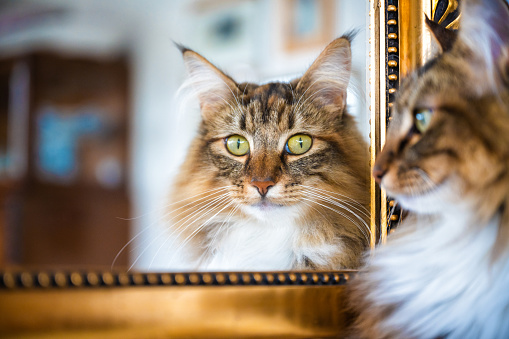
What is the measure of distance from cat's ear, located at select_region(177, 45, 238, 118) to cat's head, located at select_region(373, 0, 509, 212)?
41cm

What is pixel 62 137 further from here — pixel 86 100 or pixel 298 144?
pixel 298 144

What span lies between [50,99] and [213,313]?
115 inches

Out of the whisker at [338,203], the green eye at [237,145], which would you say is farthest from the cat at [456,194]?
the green eye at [237,145]

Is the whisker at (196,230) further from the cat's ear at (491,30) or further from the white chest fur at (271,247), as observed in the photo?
the cat's ear at (491,30)

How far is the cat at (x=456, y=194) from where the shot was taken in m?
0.56

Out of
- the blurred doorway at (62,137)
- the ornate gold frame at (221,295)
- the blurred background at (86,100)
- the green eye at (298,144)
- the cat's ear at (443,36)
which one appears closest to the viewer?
the ornate gold frame at (221,295)

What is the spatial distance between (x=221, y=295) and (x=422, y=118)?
0.41 m

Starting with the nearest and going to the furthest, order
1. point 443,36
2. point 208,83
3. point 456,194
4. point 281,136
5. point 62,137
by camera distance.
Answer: point 456,194 → point 443,36 → point 281,136 → point 208,83 → point 62,137

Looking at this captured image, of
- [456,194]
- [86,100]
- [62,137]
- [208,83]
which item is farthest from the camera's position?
[86,100]

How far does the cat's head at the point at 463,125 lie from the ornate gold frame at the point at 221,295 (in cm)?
18

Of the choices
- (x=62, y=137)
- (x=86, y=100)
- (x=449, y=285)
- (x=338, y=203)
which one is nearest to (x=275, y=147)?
(x=338, y=203)

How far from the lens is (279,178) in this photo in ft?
2.59

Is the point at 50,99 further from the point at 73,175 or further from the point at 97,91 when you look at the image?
the point at 73,175

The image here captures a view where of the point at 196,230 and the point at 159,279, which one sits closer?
the point at 159,279
